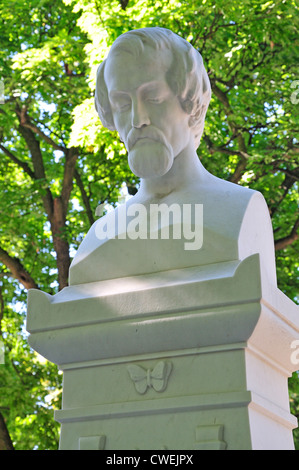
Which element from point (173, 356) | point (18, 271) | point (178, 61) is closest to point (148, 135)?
point (178, 61)

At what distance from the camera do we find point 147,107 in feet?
11.5

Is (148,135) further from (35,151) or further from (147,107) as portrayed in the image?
(35,151)

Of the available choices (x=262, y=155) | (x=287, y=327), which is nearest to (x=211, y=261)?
(x=287, y=327)

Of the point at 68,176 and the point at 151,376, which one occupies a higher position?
the point at 68,176

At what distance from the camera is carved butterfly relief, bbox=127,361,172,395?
3139 mm

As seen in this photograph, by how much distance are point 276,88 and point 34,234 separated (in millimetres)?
4392

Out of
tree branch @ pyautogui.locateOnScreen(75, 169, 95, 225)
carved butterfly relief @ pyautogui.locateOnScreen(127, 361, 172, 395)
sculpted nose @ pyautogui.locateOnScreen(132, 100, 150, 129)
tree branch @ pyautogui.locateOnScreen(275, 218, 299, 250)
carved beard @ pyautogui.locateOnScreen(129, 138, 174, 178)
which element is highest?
tree branch @ pyautogui.locateOnScreen(75, 169, 95, 225)

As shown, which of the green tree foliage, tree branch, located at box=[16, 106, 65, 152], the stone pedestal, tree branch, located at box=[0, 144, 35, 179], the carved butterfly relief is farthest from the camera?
tree branch, located at box=[0, 144, 35, 179]

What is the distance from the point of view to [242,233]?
3.25 metres

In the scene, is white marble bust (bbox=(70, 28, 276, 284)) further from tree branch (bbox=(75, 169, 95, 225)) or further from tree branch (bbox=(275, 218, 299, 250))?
tree branch (bbox=(75, 169, 95, 225))

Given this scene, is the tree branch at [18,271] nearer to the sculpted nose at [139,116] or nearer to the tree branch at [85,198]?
the tree branch at [85,198]

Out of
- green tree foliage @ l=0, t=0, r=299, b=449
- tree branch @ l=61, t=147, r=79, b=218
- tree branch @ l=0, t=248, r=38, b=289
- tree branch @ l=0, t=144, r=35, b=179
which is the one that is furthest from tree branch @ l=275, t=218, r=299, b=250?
tree branch @ l=0, t=144, r=35, b=179

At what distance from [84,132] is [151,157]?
5471mm

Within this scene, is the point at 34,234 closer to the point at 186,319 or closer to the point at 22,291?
the point at 22,291
